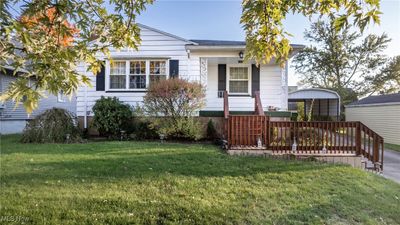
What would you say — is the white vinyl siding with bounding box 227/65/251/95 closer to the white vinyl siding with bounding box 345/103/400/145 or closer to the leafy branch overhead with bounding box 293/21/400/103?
the white vinyl siding with bounding box 345/103/400/145

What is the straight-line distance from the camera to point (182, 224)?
149 inches

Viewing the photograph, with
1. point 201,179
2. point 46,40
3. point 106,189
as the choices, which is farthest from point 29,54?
point 201,179

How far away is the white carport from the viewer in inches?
838

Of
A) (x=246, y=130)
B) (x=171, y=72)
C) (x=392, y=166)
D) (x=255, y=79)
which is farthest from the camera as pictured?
(x=255, y=79)

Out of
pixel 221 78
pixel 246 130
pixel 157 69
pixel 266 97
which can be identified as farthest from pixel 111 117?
pixel 266 97

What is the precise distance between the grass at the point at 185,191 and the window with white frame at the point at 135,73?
539 centimetres

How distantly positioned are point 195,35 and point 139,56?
34.2ft

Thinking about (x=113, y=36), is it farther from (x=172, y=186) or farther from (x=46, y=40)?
(x=172, y=186)

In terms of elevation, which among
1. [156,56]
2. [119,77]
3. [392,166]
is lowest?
[392,166]

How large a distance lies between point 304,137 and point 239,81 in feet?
17.5

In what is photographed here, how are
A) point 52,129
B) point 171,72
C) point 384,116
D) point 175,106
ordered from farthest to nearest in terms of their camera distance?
point 384,116, point 171,72, point 52,129, point 175,106

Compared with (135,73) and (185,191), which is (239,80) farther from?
(185,191)

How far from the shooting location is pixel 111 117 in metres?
11.0

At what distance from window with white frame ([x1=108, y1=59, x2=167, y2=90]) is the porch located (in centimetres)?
518
